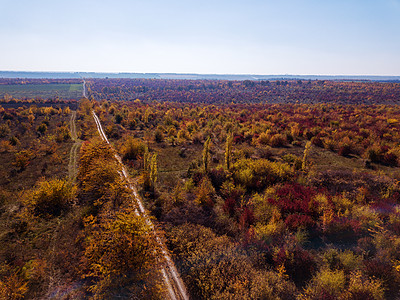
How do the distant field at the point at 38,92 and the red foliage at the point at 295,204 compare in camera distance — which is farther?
the distant field at the point at 38,92

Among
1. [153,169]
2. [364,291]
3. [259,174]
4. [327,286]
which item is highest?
[153,169]

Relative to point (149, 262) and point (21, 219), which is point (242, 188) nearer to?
point (149, 262)

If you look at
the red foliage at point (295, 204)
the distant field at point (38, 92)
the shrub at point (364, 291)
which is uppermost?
the distant field at point (38, 92)

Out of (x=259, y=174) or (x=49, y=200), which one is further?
(x=259, y=174)

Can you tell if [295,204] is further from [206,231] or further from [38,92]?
[38,92]

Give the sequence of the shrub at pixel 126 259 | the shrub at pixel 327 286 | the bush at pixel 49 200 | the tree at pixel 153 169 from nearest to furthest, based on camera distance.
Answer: the shrub at pixel 126 259, the shrub at pixel 327 286, the bush at pixel 49 200, the tree at pixel 153 169

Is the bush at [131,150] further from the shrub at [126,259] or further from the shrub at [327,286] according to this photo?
the shrub at [327,286]

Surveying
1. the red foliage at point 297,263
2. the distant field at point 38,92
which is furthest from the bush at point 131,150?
the distant field at point 38,92

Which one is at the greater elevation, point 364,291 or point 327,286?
point 364,291

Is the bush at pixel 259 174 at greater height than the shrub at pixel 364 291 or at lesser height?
greater

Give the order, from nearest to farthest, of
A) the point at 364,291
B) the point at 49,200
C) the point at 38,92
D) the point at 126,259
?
the point at 126,259
the point at 364,291
the point at 49,200
the point at 38,92

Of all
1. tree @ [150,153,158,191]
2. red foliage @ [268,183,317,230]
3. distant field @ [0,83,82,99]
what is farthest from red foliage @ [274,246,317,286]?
distant field @ [0,83,82,99]

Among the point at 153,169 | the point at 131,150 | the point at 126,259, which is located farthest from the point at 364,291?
the point at 131,150
